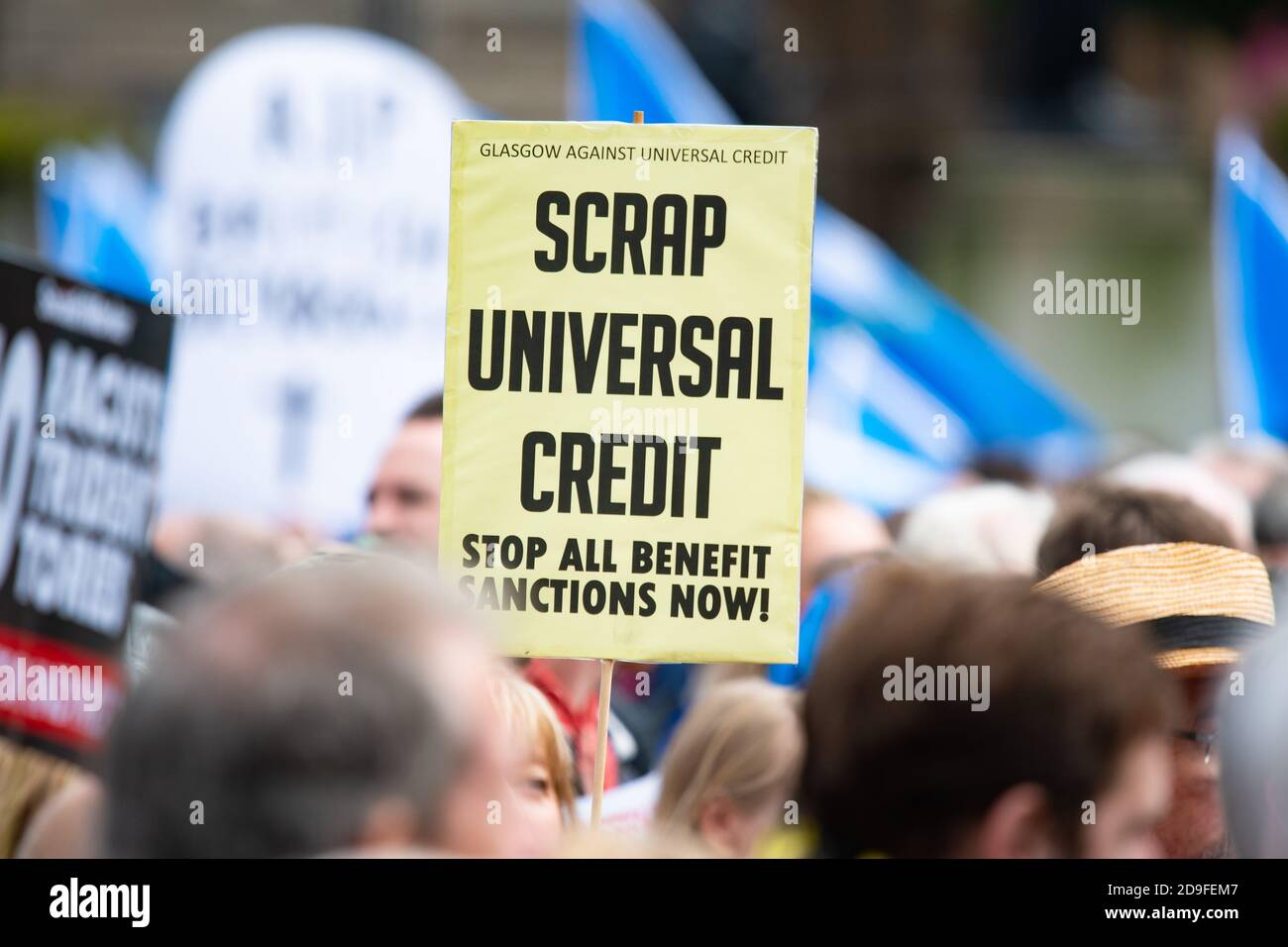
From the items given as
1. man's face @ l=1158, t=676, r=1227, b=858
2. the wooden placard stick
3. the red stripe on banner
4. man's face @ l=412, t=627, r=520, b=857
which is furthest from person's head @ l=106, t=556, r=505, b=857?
the red stripe on banner

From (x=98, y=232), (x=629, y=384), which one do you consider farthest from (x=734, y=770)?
(x=98, y=232)

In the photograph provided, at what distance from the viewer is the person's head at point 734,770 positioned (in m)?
3.18

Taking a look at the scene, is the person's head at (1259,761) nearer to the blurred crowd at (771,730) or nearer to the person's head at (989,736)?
the blurred crowd at (771,730)

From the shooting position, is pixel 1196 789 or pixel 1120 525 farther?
pixel 1120 525

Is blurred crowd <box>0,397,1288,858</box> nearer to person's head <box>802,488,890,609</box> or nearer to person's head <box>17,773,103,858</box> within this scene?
person's head <box>17,773,103,858</box>

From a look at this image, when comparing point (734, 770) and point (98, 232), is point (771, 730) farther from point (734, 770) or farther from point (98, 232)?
point (98, 232)

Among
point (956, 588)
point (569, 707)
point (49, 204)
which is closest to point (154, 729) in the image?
point (956, 588)

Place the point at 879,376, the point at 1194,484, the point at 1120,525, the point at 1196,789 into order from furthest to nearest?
the point at 879,376
the point at 1194,484
the point at 1120,525
the point at 1196,789

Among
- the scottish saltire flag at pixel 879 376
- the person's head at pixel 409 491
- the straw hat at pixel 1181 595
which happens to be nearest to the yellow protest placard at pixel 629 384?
the straw hat at pixel 1181 595

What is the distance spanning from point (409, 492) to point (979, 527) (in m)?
1.36

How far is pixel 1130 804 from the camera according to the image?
227 centimetres

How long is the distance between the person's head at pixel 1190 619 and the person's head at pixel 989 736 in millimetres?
450

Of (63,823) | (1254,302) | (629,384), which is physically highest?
(1254,302)

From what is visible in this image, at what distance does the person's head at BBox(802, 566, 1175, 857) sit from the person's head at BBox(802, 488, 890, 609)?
2.26 metres
